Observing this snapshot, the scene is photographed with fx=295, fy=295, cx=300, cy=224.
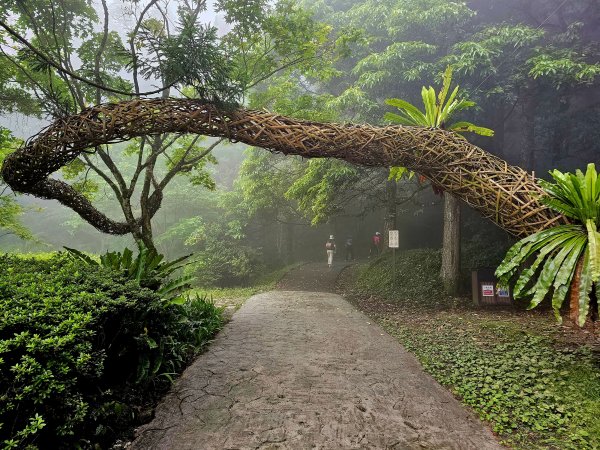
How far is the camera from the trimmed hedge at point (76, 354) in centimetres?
173

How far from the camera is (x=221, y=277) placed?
14.9 meters

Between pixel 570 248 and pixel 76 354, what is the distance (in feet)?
14.4

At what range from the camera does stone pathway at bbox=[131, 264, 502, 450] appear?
244 centimetres

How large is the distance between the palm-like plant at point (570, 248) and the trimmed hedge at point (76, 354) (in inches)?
152

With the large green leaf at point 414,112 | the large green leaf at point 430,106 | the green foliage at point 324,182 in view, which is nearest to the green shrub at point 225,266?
the green foliage at point 324,182

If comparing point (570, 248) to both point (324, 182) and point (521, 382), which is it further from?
point (324, 182)

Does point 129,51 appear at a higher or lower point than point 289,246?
higher

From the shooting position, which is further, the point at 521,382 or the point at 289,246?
the point at 289,246

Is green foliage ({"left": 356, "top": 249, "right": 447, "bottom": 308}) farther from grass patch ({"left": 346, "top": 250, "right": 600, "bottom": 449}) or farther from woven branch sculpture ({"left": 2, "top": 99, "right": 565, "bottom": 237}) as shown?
woven branch sculpture ({"left": 2, "top": 99, "right": 565, "bottom": 237})

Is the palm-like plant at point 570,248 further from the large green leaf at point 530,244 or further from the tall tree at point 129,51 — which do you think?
the tall tree at point 129,51

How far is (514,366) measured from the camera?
3.61 m

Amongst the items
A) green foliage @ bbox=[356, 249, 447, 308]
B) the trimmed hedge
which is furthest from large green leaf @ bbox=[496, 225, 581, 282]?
green foliage @ bbox=[356, 249, 447, 308]

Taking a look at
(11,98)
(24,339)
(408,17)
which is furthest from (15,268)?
(408,17)

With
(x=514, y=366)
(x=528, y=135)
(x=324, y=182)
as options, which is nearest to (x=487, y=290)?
(x=514, y=366)
